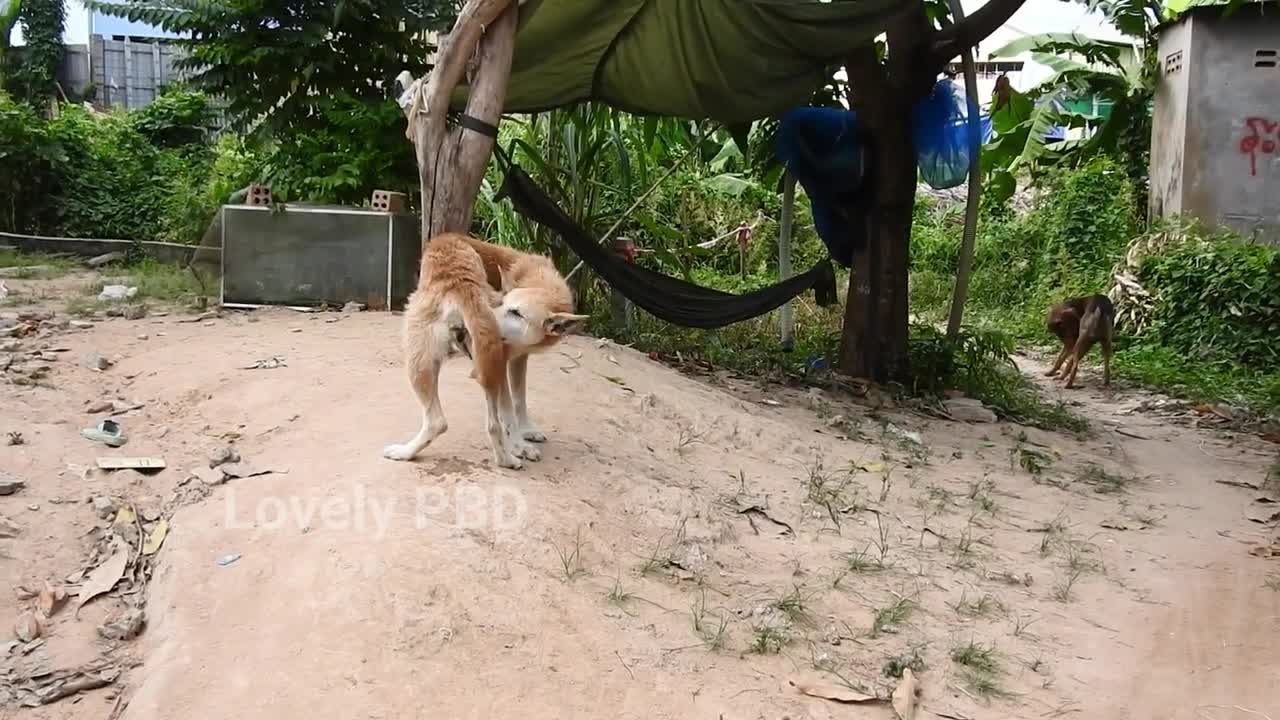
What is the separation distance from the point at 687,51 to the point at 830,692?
152 inches

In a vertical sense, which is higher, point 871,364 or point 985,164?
point 985,164

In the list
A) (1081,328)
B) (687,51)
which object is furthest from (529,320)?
(1081,328)

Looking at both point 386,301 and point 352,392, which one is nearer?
point 352,392

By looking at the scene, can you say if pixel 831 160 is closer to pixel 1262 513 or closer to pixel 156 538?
pixel 1262 513

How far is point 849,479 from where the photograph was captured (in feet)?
16.3

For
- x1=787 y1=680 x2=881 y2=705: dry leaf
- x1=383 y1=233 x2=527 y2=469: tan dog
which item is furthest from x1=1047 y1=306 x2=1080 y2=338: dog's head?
x1=787 y1=680 x2=881 y2=705: dry leaf

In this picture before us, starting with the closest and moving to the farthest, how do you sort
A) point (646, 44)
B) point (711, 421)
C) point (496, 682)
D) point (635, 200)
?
point (496, 682) → point (711, 421) → point (646, 44) → point (635, 200)

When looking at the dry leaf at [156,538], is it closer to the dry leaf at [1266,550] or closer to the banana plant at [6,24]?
the dry leaf at [1266,550]

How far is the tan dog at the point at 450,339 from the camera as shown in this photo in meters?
3.88

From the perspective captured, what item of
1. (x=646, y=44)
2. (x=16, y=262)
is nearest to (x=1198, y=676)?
(x=646, y=44)

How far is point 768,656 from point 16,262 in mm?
8566

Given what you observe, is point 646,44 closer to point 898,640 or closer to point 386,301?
point 386,301

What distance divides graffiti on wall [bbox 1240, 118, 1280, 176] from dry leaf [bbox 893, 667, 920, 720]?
31.8 ft

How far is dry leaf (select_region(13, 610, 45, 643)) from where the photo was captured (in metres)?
3.22
